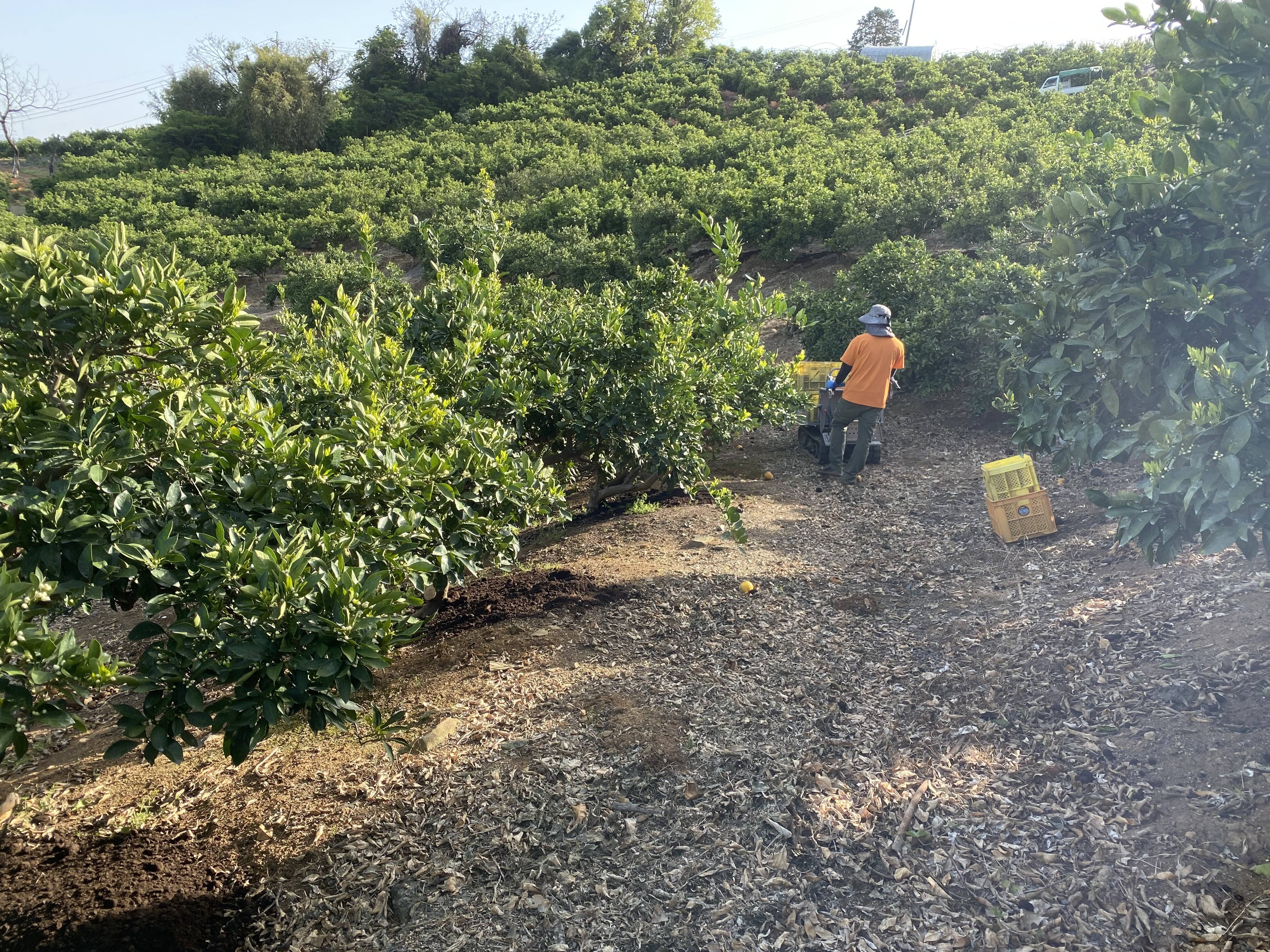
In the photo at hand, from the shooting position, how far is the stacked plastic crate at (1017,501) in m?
5.79

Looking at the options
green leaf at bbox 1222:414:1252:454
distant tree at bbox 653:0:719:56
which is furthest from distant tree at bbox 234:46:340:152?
green leaf at bbox 1222:414:1252:454

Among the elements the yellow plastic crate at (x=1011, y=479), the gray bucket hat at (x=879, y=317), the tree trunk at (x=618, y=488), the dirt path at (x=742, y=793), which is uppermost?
the gray bucket hat at (x=879, y=317)

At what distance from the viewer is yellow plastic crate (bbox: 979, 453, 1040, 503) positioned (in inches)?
227

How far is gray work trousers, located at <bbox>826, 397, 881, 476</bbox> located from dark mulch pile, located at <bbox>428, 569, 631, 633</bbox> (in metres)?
3.46

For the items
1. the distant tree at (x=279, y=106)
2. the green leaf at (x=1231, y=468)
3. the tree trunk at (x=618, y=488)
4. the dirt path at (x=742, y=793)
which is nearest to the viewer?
the green leaf at (x=1231, y=468)

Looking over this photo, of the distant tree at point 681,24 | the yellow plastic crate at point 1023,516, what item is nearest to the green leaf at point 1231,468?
the yellow plastic crate at point 1023,516

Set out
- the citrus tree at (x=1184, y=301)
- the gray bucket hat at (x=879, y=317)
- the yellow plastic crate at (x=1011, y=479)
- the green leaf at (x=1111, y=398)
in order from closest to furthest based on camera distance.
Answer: the citrus tree at (x=1184, y=301) → the green leaf at (x=1111, y=398) → the yellow plastic crate at (x=1011, y=479) → the gray bucket hat at (x=879, y=317)

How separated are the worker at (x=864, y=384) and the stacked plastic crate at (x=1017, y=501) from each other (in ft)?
5.75

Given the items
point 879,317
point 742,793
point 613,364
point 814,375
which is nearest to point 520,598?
point 613,364

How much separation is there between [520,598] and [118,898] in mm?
2700

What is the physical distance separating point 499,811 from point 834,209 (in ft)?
44.6

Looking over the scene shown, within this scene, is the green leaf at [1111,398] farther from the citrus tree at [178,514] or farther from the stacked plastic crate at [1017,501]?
the citrus tree at [178,514]

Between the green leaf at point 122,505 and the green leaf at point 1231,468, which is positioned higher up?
the green leaf at point 122,505

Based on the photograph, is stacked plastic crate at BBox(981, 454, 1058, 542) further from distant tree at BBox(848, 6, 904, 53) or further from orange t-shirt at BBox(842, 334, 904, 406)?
distant tree at BBox(848, 6, 904, 53)
